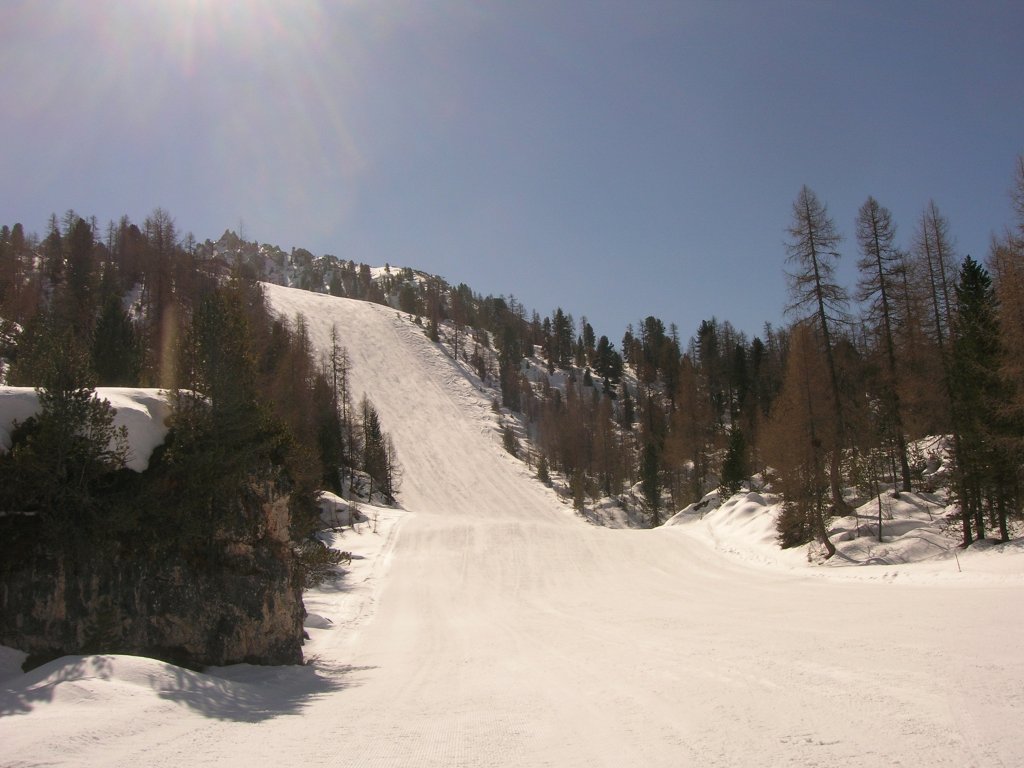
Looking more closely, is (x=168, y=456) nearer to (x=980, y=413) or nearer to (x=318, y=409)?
(x=980, y=413)

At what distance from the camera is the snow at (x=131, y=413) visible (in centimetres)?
1085

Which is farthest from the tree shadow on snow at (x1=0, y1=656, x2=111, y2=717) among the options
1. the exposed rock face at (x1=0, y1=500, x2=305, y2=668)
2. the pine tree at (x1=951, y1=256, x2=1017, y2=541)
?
the pine tree at (x1=951, y1=256, x2=1017, y2=541)

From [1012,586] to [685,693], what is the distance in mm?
11161

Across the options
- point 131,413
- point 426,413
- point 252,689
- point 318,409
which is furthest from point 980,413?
point 426,413

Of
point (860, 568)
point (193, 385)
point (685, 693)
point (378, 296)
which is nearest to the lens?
point (685, 693)

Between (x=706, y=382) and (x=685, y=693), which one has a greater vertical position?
(x=706, y=382)

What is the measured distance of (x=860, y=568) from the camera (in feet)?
67.2

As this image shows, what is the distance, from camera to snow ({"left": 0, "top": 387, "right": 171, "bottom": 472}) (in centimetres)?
1085

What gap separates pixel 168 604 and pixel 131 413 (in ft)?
11.7

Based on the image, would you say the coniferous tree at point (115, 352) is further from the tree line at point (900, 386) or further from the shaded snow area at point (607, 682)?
the tree line at point (900, 386)

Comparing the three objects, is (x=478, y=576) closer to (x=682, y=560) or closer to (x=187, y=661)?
(x=682, y=560)

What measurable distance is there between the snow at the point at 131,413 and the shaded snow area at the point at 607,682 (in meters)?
Result: 3.64

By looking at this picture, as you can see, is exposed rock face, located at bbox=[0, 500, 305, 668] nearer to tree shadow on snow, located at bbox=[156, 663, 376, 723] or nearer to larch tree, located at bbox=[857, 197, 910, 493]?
tree shadow on snow, located at bbox=[156, 663, 376, 723]

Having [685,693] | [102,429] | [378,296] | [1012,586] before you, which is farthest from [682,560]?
[378,296]
